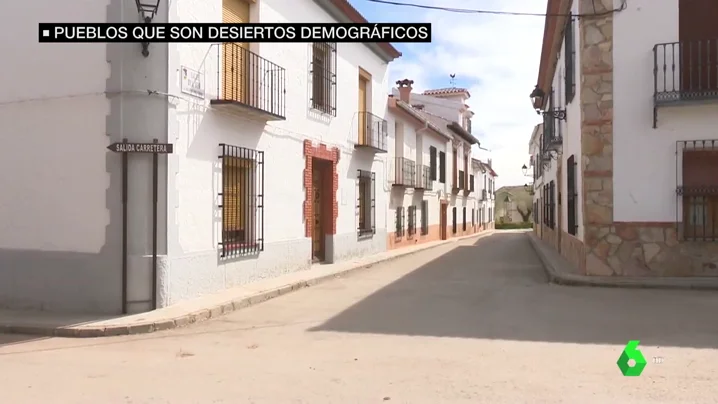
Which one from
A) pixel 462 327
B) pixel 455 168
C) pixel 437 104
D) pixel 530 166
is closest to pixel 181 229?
pixel 462 327

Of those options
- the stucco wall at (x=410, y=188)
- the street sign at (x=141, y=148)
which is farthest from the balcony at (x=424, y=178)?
the street sign at (x=141, y=148)

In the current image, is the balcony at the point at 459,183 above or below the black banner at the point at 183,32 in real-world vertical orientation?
below

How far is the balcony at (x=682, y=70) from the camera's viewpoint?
32.9 feet

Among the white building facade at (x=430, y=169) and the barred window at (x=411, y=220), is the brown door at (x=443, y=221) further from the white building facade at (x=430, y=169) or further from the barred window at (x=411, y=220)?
the barred window at (x=411, y=220)

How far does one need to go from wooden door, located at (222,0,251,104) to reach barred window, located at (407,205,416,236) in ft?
42.9

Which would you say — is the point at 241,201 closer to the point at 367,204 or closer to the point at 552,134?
the point at 367,204

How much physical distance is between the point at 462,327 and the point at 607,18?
261 inches

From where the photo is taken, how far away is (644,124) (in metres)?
10.3

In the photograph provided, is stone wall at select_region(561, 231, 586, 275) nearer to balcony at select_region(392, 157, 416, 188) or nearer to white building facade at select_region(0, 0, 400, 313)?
white building facade at select_region(0, 0, 400, 313)

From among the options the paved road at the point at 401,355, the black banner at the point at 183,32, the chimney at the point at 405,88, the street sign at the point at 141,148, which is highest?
the chimney at the point at 405,88

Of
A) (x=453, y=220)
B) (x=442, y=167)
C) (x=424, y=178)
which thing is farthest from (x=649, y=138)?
(x=453, y=220)

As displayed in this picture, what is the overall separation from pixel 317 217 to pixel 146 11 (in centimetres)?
703

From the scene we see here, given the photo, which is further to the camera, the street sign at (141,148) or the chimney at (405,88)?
the chimney at (405,88)

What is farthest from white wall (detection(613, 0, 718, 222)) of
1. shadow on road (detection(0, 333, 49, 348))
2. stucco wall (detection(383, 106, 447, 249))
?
shadow on road (detection(0, 333, 49, 348))
